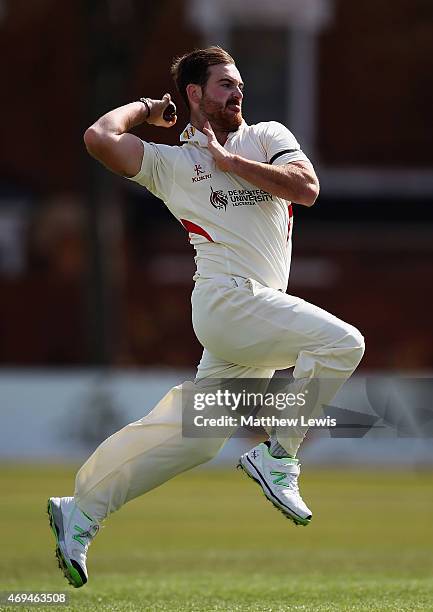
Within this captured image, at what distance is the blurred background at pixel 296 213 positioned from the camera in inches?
904

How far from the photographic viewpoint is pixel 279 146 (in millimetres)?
6211

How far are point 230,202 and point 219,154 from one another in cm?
24

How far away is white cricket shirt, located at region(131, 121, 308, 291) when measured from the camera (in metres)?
6.19

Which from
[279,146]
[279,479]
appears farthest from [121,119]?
[279,479]

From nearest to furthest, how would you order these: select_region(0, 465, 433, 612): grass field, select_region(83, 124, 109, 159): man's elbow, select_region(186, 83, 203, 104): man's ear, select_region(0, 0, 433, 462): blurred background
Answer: select_region(83, 124, 109, 159): man's elbow < select_region(186, 83, 203, 104): man's ear < select_region(0, 465, 433, 612): grass field < select_region(0, 0, 433, 462): blurred background

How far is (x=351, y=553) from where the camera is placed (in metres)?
10.3

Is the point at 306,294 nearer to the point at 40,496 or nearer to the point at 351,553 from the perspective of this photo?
the point at 40,496

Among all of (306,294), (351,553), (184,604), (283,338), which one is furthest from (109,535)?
(306,294)

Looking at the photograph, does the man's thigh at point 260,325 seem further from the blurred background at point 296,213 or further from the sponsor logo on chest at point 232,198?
the blurred background at point 296,213

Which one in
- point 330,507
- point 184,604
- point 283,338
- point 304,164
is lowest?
point 330,507

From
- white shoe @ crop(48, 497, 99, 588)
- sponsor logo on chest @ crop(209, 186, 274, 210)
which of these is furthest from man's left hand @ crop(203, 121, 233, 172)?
white shoe @ crop(48, 497, 99, 588)

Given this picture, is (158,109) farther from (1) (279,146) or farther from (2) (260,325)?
(2) (260,325)

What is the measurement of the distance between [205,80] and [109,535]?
6.09 metres

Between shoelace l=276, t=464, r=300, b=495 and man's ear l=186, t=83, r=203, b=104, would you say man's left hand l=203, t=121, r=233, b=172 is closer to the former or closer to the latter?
man's ear l=186, t=83, r=203, b=104
